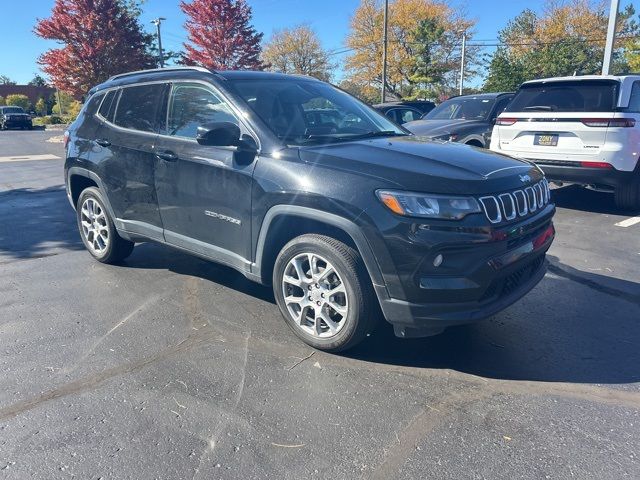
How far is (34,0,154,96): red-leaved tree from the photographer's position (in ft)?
75.0

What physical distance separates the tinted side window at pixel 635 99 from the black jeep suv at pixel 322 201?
410 cm

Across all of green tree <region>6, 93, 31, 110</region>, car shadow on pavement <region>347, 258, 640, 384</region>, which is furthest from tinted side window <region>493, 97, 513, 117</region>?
green tree <region>6, 93, 31, 110</region>

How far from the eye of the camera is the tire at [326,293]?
3.12 meters

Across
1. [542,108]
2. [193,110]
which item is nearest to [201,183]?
[193,110]

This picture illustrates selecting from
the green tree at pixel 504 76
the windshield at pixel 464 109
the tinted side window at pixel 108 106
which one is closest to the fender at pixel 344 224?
the tinted side window at pixel 108 106

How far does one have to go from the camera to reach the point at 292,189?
3.30 metres

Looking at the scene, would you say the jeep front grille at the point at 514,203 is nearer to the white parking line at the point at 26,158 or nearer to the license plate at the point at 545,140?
the license plate at the point at 545,140

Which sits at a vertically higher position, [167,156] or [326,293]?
[167,156]

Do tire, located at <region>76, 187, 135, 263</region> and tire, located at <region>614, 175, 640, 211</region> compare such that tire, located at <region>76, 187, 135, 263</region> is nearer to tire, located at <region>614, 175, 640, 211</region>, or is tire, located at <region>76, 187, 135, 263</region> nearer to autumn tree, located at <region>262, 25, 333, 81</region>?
tire, located at <region>614, 175, 640, 211</region>

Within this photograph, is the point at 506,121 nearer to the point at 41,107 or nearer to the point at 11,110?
the point at 11,110

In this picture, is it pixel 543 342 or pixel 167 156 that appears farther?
pixel 167 156

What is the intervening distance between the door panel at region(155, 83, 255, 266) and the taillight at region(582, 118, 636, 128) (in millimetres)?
5333

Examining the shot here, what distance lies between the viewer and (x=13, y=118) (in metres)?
38.4

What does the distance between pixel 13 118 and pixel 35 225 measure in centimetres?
3804
